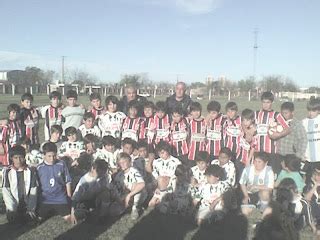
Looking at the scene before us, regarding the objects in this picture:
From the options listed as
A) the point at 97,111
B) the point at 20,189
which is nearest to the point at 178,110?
the point at 97,111

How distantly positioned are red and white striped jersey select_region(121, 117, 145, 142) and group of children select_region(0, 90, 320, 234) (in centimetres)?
2

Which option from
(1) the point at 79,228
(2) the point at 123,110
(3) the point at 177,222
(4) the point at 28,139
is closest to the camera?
(1) the point at 79,228

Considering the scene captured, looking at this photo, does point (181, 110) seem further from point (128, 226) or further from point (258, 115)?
point (128, 226)

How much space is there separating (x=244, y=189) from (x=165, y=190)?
1.36m

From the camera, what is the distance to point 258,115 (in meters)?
7.12

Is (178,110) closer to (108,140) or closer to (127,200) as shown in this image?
(108,140)

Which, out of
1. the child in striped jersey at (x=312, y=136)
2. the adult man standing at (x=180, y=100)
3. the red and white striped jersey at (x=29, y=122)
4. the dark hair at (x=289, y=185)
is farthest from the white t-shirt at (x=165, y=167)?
the red and white striped jersey at (x=29, y=122)

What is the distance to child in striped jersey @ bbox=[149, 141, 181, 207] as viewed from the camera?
21.9ft

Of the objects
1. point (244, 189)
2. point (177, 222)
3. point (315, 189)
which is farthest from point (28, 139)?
point (315, 189)

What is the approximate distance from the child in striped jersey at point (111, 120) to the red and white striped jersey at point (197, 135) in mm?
1418

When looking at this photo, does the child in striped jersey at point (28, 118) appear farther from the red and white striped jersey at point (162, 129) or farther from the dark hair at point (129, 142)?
the red and white striped jersey at point (162, 129)

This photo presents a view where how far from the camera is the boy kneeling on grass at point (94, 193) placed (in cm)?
608

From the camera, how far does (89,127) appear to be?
24.8ft

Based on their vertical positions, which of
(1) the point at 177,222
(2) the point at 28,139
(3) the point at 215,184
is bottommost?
(1) the point at 177,222
